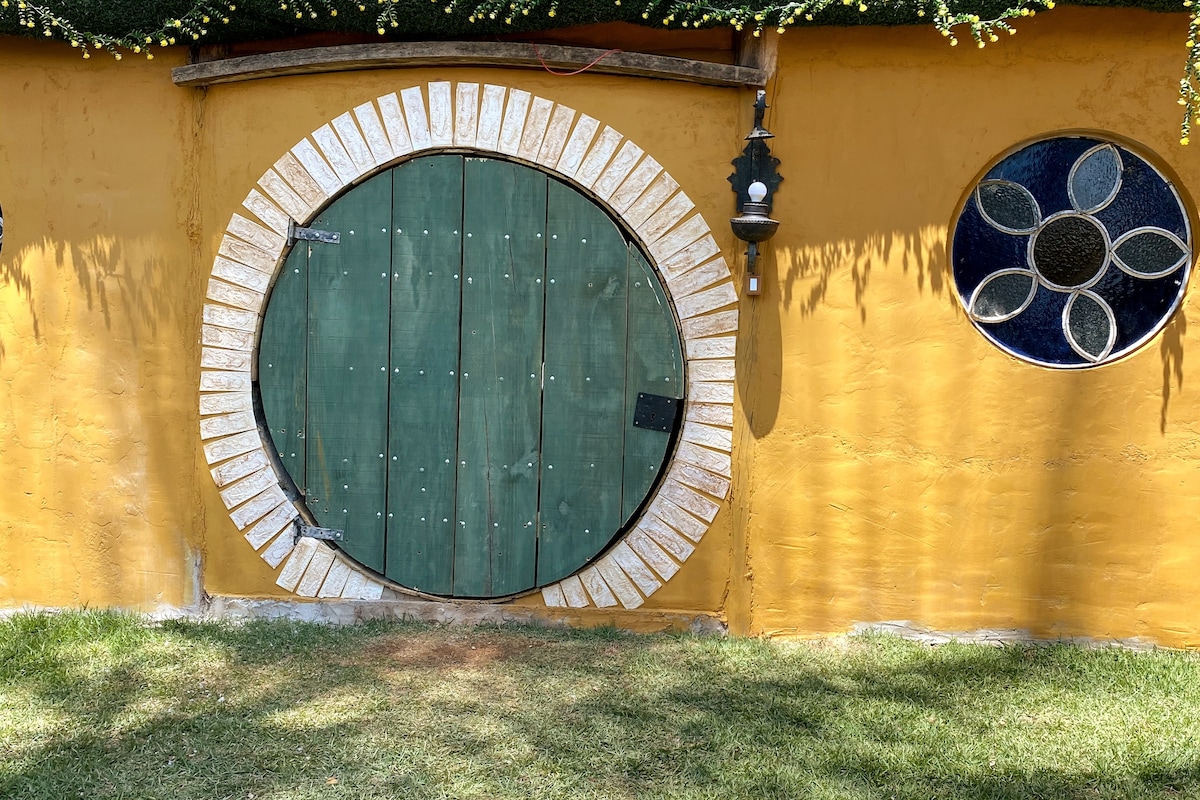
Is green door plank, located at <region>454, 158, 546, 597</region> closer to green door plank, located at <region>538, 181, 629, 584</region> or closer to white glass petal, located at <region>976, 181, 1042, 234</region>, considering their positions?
green door plank, located at <region>538, 181, 629, 584</region>

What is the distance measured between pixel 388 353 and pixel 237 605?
1.33 meters

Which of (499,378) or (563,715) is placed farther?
(499,378)

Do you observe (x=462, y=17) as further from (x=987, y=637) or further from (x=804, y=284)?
(x=987, y=637)

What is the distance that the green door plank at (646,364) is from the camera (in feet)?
13.5

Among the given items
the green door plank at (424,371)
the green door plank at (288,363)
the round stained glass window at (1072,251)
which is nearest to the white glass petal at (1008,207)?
the round stained glass window at (1072,251)

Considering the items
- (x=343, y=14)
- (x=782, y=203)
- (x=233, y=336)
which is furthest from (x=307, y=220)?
(x=782, y=203)

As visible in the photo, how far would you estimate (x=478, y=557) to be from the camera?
167 inches

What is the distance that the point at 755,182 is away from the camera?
3984mm

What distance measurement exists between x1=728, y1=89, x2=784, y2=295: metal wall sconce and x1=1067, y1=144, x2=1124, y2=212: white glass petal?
125cm

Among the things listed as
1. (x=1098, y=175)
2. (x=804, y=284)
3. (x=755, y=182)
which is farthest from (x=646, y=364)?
(x=1098, y=175)

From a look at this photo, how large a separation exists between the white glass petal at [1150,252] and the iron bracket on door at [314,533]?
11.7 ft

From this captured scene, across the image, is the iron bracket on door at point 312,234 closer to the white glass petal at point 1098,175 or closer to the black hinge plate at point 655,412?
the black hinge plate at point 655,412

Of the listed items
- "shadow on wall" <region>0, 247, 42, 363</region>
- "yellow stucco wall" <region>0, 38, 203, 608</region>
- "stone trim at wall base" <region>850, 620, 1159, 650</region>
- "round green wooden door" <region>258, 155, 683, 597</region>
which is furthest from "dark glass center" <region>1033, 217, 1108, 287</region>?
"shadow on wall" <region>0, 247, 42, 363</region>

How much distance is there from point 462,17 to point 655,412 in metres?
1.82
